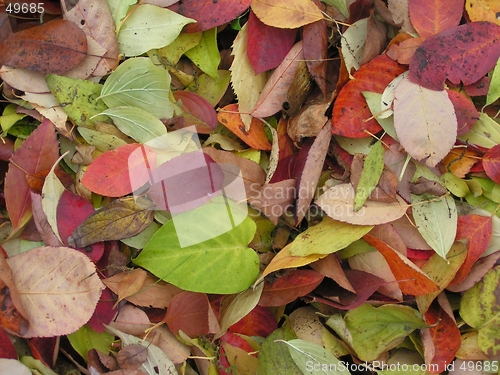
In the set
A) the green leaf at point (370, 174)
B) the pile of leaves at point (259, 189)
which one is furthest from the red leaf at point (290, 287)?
the green leaf at point (370, 174)

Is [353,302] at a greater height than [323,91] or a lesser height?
lesser

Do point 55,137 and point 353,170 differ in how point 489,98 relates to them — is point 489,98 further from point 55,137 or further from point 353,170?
point 55,137

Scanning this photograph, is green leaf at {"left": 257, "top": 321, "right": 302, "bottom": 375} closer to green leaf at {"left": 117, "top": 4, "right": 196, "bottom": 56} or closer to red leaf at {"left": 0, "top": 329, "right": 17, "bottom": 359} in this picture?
red leaf at {"left": 0, "top": 329, "right": 17, "bottom": 359}

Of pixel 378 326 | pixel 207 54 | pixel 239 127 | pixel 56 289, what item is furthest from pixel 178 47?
pixel 378 326

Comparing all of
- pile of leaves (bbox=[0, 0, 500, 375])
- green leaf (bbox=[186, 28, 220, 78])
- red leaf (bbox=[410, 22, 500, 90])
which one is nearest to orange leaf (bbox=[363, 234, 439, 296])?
pile of leaves (bbox=[0, 0, 500, 375])

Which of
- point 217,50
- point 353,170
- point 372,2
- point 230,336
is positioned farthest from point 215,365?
point 372,2
